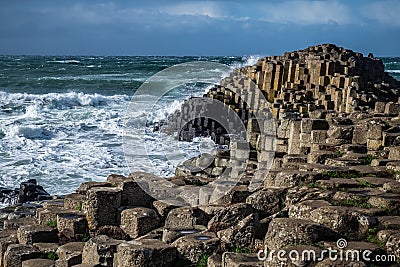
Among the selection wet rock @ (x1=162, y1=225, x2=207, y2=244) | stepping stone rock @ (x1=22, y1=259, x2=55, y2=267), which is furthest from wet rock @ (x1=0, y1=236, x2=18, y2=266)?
wet rock @ (x1=162, y1=225, x2=207, y2=244)

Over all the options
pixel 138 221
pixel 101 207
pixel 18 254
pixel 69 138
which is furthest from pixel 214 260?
pixel 69 138

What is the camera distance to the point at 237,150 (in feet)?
46.4

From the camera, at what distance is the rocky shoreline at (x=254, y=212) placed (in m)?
6.24

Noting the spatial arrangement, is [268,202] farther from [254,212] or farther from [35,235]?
[35,235]

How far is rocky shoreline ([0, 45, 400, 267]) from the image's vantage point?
20.5ft

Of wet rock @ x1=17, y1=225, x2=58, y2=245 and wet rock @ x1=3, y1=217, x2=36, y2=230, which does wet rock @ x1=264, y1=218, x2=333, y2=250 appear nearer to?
wet rock @ x1=17, y1=225, x2=58, y2=245

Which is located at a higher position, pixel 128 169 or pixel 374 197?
pixel 374 197

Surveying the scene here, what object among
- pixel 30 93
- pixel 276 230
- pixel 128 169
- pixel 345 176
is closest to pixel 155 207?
pixel 345 176

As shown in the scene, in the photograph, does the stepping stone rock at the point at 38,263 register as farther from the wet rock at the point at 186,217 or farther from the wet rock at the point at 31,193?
the wet rock at the point at 31,193

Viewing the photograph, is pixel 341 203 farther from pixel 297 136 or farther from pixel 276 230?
pixel 297 136

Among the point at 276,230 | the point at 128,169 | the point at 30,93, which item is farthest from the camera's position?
the point at 30,93

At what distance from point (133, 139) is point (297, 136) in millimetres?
13826

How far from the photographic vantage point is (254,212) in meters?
7.71

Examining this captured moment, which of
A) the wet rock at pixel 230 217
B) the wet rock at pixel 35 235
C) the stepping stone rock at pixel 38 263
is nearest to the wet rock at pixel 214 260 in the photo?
the wet rock at pixel 230 217
